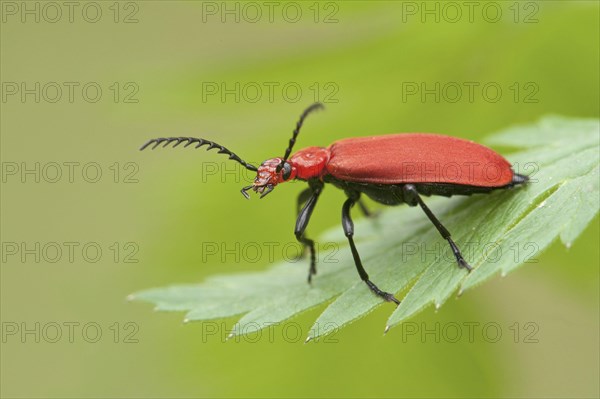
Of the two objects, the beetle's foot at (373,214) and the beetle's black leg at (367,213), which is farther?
the beetle's black leg at (367,213)

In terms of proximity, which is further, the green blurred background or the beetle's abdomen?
the green blurred background

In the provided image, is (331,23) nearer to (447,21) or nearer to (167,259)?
(447,21)

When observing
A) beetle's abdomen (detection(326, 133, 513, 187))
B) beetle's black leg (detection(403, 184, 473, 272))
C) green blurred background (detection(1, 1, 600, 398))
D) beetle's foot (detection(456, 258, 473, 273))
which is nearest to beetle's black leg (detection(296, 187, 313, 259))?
green blurred background (detection(1, 1, 600, 398))

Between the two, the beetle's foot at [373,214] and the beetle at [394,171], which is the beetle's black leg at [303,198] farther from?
the beetle's foot at [373,214]

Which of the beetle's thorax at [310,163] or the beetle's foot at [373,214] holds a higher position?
the beetle's thorax at [310,163]

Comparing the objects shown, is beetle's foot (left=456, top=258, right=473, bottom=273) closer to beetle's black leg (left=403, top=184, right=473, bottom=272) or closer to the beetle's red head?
beetle's black leg (left=403, top=184, right=473, bottom=272)

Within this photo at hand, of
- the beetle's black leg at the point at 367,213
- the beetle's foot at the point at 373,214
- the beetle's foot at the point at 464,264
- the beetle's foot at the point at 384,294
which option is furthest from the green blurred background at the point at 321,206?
the beetle's foot at the point at 464,264

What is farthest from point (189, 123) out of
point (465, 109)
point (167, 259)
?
point (465, 109)

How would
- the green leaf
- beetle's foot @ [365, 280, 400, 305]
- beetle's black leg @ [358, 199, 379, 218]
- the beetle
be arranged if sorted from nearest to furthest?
1. the green leaf
2. beetle's foot @ [365, 280, 400, 305]
3. the beetle
4. beetle's black leg @ [358, 199, 379, 218]
